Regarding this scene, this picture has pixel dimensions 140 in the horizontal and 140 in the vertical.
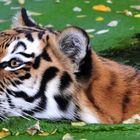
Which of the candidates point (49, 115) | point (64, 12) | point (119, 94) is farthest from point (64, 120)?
point (64, 12)

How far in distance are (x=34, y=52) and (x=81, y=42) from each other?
0.35m

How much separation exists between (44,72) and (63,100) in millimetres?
242

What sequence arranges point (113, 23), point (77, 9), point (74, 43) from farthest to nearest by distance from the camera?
point (77, 9)
point (113, 23)
point (74, 43)

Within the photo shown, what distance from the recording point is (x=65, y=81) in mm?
4961

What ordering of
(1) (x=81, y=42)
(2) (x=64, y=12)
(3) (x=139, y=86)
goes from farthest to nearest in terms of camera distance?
(2) (x=64, y=12)
(3) (x=139, y=86)
(1) (x=81, y=42)

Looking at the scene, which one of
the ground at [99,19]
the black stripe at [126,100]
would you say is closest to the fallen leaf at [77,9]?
the ground at [99,19]

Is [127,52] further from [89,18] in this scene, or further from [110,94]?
[110,94]

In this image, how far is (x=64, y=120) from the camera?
504cm

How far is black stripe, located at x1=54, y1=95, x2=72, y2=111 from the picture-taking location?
16.3ft

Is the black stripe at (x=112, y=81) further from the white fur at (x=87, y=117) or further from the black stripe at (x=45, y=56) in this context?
the black stripe at (x=45, y=56)

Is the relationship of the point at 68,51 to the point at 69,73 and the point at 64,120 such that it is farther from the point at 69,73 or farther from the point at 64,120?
the point at 64,120

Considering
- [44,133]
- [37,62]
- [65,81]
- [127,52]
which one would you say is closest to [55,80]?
[65,81]

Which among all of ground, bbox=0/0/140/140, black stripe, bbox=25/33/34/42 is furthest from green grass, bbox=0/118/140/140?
ground, bbox=0/0/140/140

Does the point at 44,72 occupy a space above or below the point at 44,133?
above
